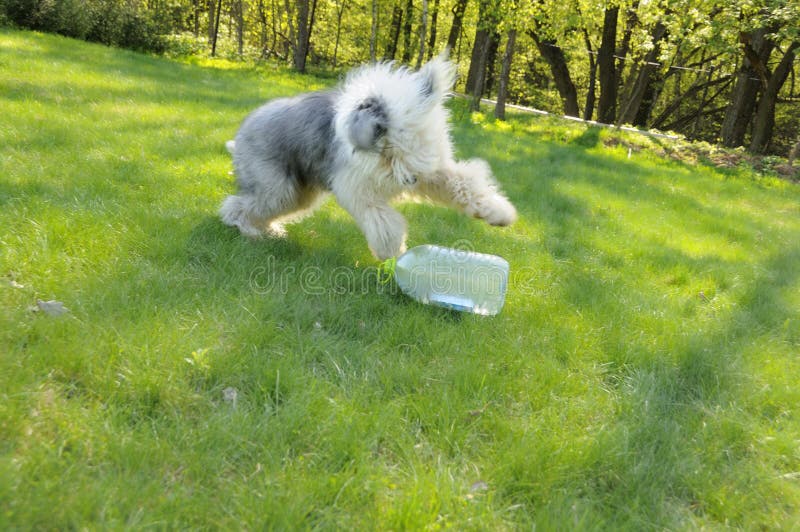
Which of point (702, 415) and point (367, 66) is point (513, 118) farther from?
point (702, 415)

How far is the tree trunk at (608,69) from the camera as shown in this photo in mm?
17797

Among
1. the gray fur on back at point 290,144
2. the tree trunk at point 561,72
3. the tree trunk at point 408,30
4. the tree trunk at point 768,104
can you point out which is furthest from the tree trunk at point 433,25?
the gray fur on back at point 290,144

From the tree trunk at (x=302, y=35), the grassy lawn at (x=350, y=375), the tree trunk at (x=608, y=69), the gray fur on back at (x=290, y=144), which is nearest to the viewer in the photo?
the grassy lawn at (x=350, y=375)

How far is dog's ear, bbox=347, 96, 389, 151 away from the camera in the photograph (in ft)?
10.3

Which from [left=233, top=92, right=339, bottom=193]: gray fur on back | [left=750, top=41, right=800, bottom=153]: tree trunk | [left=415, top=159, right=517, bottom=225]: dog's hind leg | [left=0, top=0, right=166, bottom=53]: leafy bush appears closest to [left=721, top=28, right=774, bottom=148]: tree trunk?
[left=750, top=41, right=800, bottom=153]: tree trunk

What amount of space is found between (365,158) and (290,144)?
3.18ft

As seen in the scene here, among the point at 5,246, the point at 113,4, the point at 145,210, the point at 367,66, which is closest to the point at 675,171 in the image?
the point at 367,66

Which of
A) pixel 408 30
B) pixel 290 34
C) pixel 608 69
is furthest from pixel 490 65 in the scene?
pixel 290 34

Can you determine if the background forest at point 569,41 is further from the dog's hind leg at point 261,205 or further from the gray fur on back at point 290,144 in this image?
the dog's hind leg at point 261,205

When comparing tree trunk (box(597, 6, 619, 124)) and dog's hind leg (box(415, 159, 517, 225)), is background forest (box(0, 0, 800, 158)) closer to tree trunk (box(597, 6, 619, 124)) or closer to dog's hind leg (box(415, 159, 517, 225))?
tree trunk (box(597, 6, 619, 124))

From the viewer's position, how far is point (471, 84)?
20.8m

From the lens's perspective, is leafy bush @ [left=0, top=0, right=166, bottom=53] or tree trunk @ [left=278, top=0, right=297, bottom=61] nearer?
leafy bush @ [left=0, top=0, right=166, bottom=53]

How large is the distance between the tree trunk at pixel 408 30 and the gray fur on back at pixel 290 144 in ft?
67.2

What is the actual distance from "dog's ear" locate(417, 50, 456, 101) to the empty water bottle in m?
1.04
